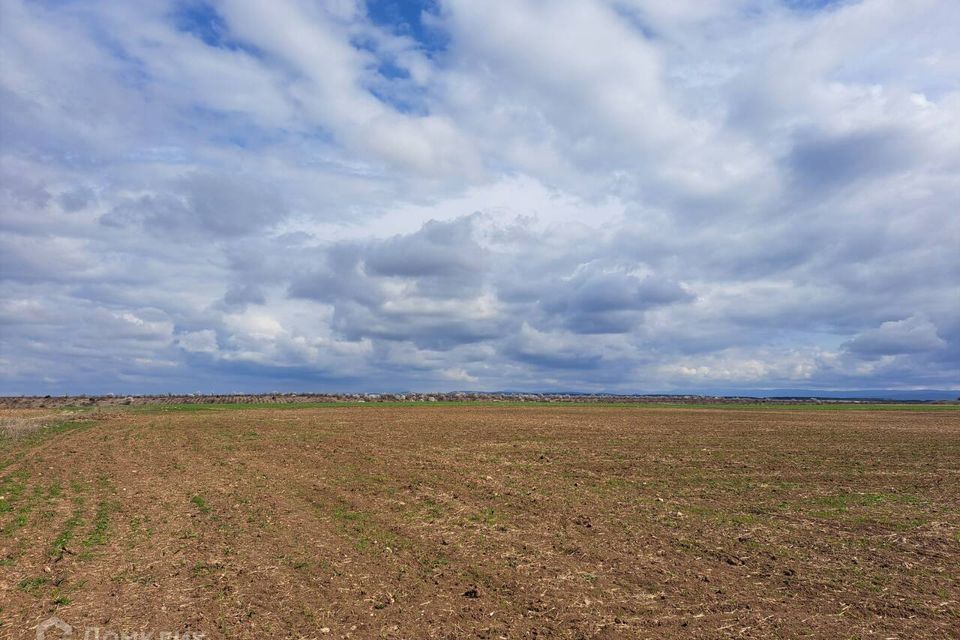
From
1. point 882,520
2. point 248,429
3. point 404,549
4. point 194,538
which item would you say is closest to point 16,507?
point 194,538

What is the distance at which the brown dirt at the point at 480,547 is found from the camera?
9.56 metres

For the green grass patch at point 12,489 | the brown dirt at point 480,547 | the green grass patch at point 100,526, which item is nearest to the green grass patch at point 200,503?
the brown dirt at point 480,547

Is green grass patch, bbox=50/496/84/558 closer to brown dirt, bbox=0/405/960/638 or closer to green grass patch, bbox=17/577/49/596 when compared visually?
brown dirt, bbox=0/405/960/638

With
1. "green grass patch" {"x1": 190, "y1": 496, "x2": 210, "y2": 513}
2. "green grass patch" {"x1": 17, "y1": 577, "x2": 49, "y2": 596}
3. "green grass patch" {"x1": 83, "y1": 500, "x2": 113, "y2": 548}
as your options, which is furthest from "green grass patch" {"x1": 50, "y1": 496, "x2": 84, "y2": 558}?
"green grass patch" {"x1": 190, "y1": 496, "x2": 210, "y2": 513}

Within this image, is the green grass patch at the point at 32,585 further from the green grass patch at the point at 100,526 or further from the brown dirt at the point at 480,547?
the green grass patch at the point at 100,526

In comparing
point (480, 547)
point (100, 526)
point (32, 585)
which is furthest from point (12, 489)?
point (480, 547)

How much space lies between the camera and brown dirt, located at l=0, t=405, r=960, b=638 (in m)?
9.56

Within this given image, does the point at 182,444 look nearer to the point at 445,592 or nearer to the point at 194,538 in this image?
the point at 194,538

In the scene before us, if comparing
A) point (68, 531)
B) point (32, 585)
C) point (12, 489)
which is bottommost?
point (32, 585)

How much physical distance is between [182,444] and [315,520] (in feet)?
76.1

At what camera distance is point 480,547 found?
1333 cm

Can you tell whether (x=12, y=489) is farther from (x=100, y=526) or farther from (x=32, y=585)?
(x=32, y=585)

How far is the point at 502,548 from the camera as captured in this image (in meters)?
13.3

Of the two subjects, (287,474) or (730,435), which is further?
(730,435)
